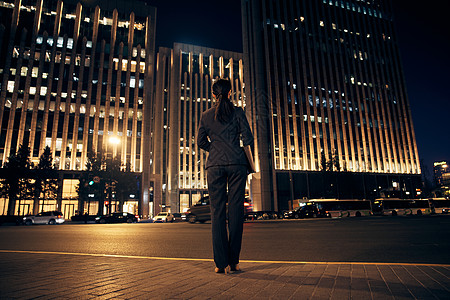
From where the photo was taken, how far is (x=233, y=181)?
10.1ft

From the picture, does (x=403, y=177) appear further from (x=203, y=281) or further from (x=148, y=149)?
(x=203, y=281)

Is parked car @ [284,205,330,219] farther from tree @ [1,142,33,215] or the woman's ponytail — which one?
tree @ [1,142,33,215]

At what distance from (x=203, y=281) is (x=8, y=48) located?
2477 inches

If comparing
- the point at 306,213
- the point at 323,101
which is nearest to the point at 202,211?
the point at 306,213

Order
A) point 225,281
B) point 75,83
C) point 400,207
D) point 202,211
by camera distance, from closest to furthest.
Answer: point 225,281 < point 202,211 < point 400,207 < point 75,83

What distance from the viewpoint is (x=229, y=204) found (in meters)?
3.07

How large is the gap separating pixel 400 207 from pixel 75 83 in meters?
59.2

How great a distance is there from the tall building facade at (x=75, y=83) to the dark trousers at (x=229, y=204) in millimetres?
44822

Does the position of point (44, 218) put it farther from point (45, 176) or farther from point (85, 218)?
point (45, 176)

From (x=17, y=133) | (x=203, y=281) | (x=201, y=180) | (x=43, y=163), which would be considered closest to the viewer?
(x=203, y=281)

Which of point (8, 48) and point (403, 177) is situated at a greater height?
point (8, 48)

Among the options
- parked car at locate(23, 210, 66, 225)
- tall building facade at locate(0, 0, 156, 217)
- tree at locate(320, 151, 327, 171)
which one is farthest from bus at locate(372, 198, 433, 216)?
parked car at locate(23, 210, 66, 225)

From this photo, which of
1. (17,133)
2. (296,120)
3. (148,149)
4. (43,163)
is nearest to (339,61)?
(296,120)

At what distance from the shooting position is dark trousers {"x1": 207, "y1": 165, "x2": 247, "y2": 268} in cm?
294
